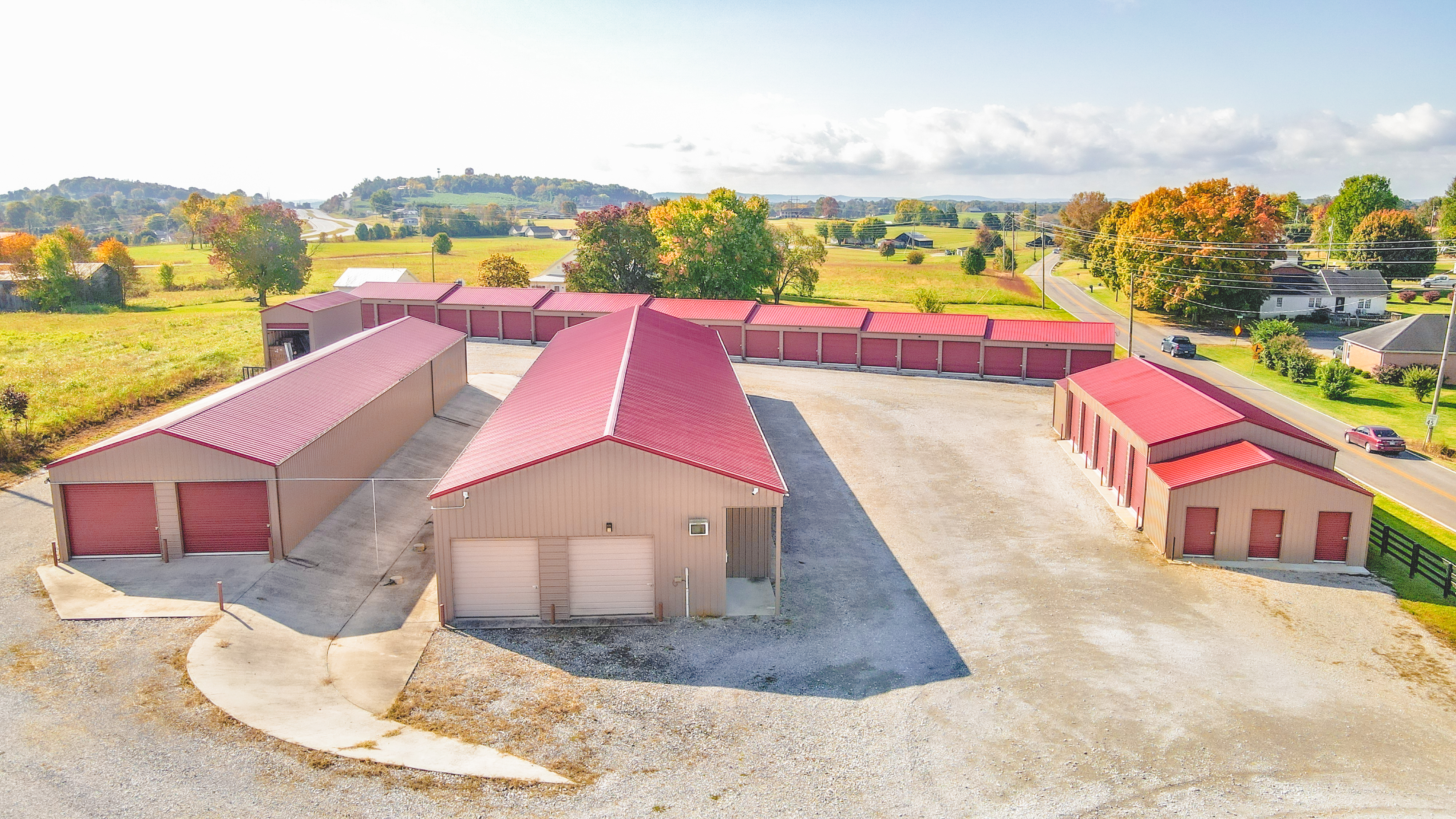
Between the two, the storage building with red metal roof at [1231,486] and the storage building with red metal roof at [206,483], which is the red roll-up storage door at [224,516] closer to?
the storage building with red metal roof at [206,483]

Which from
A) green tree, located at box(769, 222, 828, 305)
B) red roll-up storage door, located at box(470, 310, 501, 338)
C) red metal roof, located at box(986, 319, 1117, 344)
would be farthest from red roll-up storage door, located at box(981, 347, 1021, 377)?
green tree, located at box(769, 222, 828, 305)

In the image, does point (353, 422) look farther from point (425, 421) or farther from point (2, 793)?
point (2, 793)

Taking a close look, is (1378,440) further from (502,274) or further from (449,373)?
(502,274)

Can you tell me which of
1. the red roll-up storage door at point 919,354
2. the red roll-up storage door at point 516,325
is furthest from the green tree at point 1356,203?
the red roll-up storage door at point 516,325

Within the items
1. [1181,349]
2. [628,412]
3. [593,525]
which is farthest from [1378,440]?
[593,525]

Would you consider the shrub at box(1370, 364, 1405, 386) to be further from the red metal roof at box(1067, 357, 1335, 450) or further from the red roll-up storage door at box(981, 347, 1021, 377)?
the red metal roof at box(1067, 357, 1335, 450)
